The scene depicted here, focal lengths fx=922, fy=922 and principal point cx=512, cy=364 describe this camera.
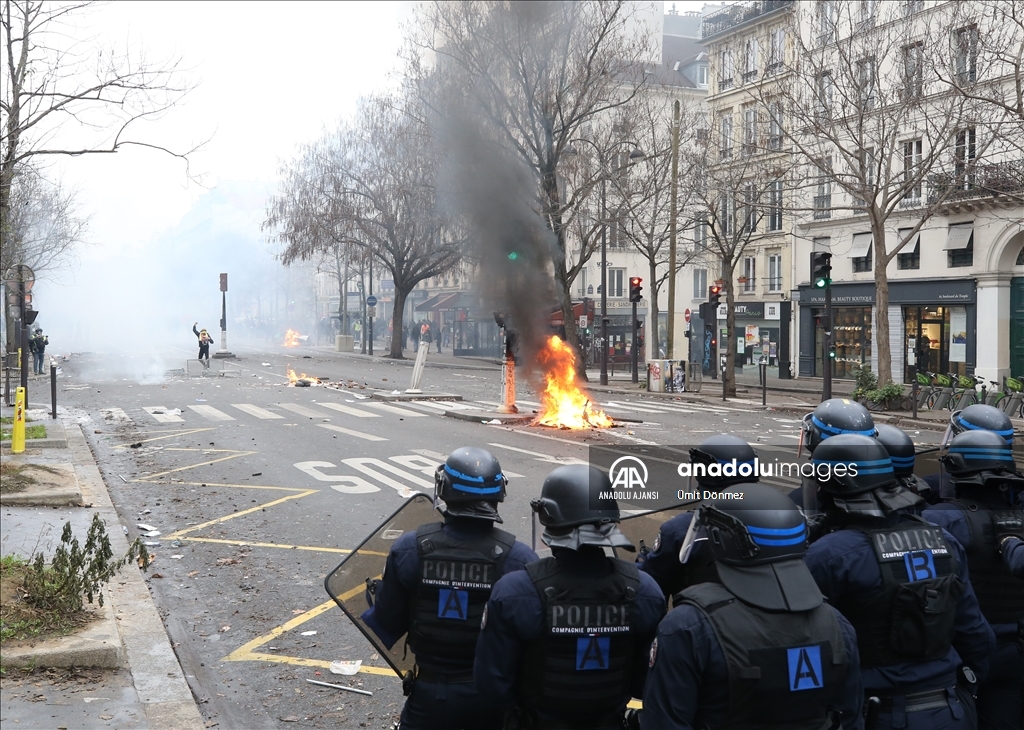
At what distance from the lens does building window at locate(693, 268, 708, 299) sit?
5025 centimetres

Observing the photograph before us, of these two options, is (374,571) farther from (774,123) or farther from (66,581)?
(774,123)

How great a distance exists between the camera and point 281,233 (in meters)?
45.9

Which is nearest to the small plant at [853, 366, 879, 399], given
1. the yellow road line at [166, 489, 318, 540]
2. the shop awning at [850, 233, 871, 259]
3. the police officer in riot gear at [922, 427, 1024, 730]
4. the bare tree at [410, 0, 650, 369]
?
the bare tree at [410, 0, 650, 369]

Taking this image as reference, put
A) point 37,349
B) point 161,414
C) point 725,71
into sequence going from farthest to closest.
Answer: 1. point 725,71
2. point 37,349
3. point 161,414

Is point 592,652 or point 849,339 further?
point 849,339

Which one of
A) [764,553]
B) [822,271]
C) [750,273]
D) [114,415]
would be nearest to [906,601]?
[764,553]

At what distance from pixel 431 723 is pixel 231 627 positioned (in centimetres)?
364

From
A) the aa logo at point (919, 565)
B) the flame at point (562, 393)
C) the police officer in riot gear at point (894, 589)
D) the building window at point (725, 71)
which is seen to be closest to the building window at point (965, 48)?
the flame at point (562, 393)

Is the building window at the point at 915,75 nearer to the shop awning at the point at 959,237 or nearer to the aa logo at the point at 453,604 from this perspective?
the shop awning at the point at 959,237

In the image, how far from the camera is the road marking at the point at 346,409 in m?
20.5

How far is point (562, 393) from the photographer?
1834 cm

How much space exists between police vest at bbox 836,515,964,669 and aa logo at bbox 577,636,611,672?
850 mm

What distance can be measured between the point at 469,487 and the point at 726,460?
1.05 m

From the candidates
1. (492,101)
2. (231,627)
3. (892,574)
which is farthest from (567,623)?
(492,101)
